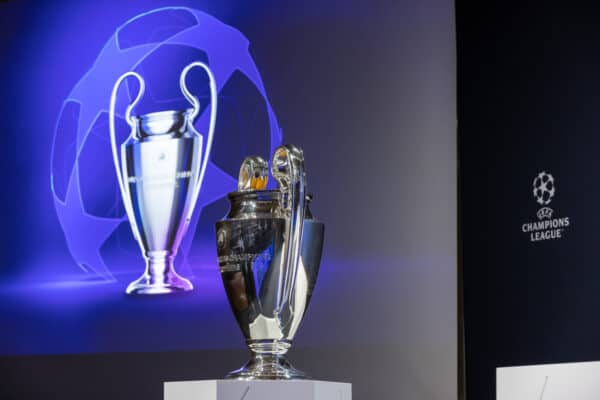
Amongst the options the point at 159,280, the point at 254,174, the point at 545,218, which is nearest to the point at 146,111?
the point at 159,280

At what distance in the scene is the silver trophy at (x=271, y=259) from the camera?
1646mm

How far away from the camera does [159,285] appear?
150 inches

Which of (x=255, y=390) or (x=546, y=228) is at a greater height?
(x=546, y=228)

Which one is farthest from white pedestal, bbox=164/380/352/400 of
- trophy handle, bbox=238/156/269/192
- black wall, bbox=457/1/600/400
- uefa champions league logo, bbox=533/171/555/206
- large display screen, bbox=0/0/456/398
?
large display screen, bbox=0/0/456/398

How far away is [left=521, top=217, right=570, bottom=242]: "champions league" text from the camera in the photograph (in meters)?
2.75

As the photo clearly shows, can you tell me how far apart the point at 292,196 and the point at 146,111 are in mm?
2424

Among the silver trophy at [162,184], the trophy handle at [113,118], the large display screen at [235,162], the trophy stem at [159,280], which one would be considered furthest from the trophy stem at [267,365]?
the trophy handle at [113,118]

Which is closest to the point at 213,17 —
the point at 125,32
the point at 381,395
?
the point at 125,32

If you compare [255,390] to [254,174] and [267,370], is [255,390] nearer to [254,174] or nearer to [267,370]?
[267,370]

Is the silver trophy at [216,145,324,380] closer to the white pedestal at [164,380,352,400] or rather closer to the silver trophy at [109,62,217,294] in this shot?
the white pedestal at [164,380,352,400]

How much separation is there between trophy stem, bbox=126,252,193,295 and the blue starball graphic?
0.14ft

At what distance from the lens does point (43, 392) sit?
3.96 meters

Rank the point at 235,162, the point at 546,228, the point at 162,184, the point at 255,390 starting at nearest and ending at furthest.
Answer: the point at 255,390 < the point at 546,228 < the point at 162,184 < the point at 235,162

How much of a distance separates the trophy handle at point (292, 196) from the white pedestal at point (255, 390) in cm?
19
